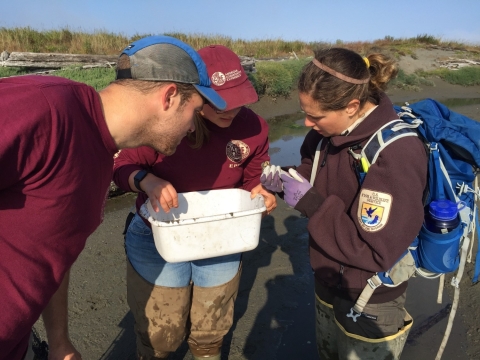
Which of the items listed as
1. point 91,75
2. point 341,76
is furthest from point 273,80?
point 341,76

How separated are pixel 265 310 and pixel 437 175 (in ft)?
7.28

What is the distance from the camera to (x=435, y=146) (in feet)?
6.35

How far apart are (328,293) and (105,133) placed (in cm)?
165

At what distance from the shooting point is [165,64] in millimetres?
1598

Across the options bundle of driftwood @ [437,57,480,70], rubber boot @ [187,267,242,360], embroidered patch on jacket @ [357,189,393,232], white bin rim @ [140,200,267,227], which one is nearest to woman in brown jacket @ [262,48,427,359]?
embroidered patch on jacket @ [357,189,393,232]

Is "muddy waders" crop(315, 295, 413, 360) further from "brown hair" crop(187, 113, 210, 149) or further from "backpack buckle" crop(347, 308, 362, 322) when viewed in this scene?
"brown hair" crop(187, 113, 210, 149)

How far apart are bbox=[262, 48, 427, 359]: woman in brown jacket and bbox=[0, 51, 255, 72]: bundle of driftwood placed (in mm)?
9235

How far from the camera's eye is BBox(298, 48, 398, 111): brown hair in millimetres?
2051

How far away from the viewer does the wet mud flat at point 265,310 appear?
3.13 m

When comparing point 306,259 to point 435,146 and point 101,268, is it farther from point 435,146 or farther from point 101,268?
point 435,146

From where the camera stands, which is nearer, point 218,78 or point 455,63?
point 218,78

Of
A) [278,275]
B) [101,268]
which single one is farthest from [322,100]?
[101,268]

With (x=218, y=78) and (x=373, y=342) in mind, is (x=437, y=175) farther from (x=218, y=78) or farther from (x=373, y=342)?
(x=218, y=78)

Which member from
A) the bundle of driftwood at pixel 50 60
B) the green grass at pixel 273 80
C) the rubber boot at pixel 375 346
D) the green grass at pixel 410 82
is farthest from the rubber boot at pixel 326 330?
the green grass at pixel 410 82
